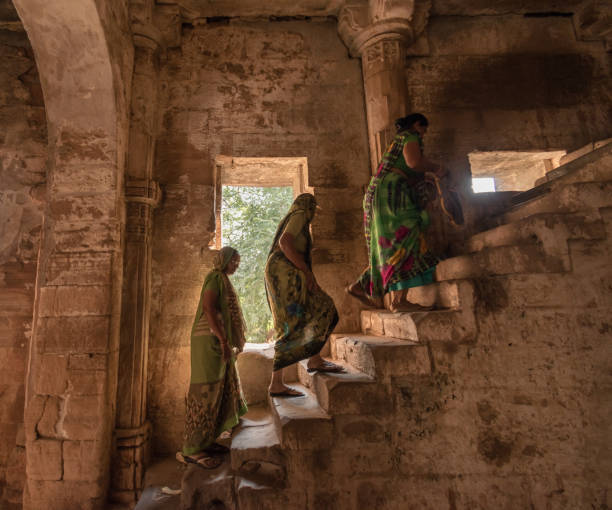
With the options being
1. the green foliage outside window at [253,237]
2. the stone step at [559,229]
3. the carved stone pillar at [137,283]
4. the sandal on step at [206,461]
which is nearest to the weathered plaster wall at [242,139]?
the carved stone pillar at [137,283]

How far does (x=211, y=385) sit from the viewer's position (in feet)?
9.75

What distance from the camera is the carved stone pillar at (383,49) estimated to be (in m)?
4.18

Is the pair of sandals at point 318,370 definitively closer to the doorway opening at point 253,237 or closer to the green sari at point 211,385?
the green sari at point 211,385

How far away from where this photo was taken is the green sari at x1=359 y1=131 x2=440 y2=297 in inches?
113

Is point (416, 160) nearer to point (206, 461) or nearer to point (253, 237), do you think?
point (206, 461)

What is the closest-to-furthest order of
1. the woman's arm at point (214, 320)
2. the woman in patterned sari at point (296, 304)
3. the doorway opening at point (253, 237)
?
the woman in patterned sari at point (296, 304) → the woman's arm at point (214, 320) → the doorway opening at point (253, 237)

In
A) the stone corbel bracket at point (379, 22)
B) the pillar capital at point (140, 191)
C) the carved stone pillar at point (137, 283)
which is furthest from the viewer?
the stone corbel bracket at point (379, 22)

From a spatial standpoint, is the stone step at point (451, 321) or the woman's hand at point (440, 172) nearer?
the stone step at point (451, 321)

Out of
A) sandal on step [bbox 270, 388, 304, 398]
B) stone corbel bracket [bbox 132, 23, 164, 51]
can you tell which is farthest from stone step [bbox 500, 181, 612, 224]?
stone corbel bracket [bbox 132, 23, 164, 51]

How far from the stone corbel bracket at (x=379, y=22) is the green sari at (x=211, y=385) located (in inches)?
137

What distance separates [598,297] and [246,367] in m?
3.22

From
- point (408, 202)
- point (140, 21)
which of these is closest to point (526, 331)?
point (408, 202)

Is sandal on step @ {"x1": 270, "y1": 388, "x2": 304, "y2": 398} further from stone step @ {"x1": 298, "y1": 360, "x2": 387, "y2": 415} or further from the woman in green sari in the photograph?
stone step @ {"x1": 298, "y1": 360, "x2": 387, "y2": 415}

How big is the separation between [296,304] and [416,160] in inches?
61.6
